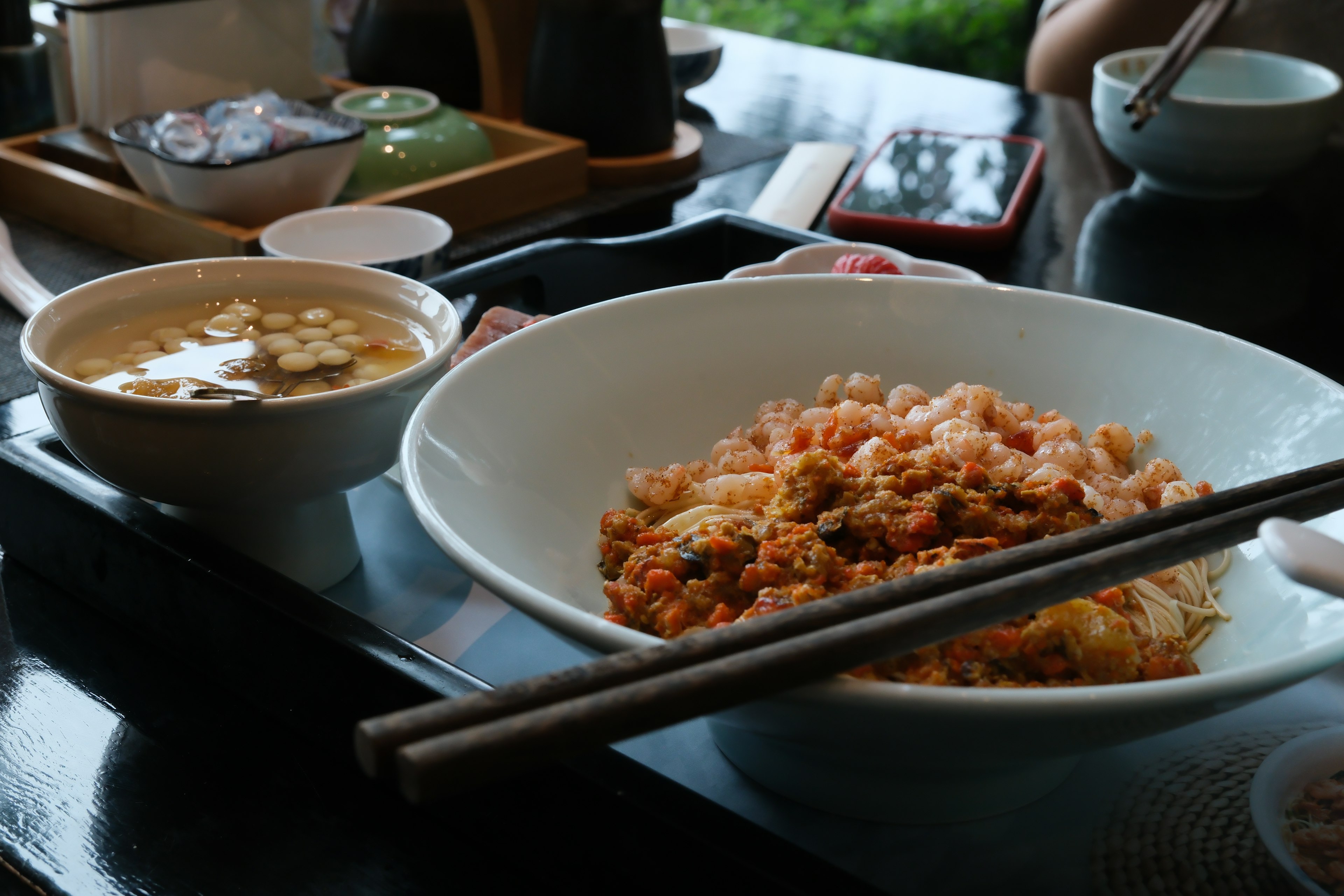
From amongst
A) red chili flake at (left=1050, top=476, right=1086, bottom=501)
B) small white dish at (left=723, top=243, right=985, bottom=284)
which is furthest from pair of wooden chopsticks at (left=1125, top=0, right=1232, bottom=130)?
red chili flake at (left=1050, top=476, right=1086, bottom=501)

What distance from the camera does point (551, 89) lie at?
1.83 meters

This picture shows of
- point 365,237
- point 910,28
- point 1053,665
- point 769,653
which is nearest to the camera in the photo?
point 769,653

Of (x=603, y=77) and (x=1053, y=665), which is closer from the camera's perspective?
(x=1053, y=665)

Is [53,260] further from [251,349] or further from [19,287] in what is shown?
[251,349]

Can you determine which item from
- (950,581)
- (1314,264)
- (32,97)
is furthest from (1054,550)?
(32,97)

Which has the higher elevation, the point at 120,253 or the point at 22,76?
the point at 22,76

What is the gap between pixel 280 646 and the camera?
684 mm

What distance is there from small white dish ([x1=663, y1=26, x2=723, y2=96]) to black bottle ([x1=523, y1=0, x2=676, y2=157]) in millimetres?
296

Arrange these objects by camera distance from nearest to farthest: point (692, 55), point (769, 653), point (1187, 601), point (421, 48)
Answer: point (769, 653) < point (1187, 601) < point (421, 48) < point (692, 55)

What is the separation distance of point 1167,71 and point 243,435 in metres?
1.43

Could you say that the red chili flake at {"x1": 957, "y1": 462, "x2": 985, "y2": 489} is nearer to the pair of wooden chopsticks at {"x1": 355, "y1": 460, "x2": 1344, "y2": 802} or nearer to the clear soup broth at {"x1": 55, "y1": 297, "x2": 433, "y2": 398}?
the pair of wooden chopsticks at {"x1": 355, "y1": 460, "x2": 1344, "y2": 802}

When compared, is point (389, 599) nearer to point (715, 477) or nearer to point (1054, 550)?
point (715, 477)

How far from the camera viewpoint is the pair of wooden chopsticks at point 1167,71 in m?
1.53

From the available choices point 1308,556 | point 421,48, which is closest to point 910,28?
point 421,48
